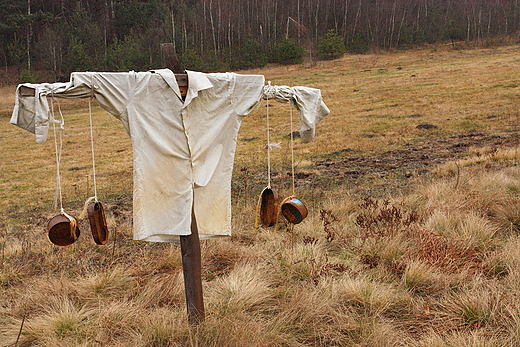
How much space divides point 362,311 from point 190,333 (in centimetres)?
164

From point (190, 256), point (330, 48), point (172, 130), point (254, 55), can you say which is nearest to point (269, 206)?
point (190, 256)

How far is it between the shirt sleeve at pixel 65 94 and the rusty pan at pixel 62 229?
0.67m

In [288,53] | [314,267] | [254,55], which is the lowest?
[314,267]

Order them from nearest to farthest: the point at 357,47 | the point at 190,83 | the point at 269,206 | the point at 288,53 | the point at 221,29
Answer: the point at 190,83, the point at 269,206, the point at 288,53, the point at 357,47, the point at 221,29

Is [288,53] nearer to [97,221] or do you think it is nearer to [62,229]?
[97,221]

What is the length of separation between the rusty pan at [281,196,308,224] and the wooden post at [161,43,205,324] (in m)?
1.02

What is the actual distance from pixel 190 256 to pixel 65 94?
148 centimetres

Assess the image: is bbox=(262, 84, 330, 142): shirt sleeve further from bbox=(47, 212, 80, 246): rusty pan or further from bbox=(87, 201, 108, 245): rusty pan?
bbox=(47, 212, 80, 246): rusty pan

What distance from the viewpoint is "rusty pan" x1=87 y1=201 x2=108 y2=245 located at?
359 centimetres

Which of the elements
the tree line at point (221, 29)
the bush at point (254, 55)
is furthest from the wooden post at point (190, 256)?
the bush at point (254, 55)

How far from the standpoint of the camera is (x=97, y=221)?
11.9ft

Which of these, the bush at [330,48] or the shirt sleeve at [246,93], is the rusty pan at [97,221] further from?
the bush at [330,48]

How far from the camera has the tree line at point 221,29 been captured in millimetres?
37406

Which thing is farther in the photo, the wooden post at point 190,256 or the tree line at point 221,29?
the tree line at point 221,29
